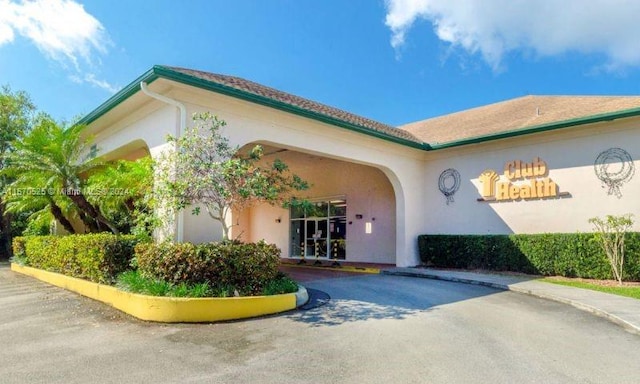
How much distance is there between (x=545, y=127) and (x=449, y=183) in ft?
12.8

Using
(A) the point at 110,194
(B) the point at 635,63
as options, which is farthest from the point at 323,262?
(B) the point at 635,63

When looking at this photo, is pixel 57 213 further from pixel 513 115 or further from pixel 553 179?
pixel 513 115

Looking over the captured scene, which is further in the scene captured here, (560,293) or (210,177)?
(560,293)

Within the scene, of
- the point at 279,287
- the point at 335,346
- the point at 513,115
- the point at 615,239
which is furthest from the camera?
the point at 513,115

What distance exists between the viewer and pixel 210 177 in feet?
26.2

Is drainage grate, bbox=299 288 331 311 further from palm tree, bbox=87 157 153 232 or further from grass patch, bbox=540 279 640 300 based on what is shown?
grass patch, bbox=540 279 640 300

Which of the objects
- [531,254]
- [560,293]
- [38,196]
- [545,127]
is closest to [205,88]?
[38,196]

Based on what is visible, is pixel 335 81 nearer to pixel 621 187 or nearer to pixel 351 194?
pixel 351 194

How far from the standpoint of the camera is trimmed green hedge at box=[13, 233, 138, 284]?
9.08 metres

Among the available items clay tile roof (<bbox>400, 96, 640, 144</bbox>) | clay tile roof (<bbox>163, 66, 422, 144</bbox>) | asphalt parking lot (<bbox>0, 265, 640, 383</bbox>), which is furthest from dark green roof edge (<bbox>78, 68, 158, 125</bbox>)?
clay tile roof (<bbox>400, 96, 640, 144</bbox>)

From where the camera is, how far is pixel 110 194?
34.8 ft

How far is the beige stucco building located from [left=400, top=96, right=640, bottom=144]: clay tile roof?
0.09m

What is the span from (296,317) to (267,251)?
60.3 inches

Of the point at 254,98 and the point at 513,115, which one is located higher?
the point at 513,115
